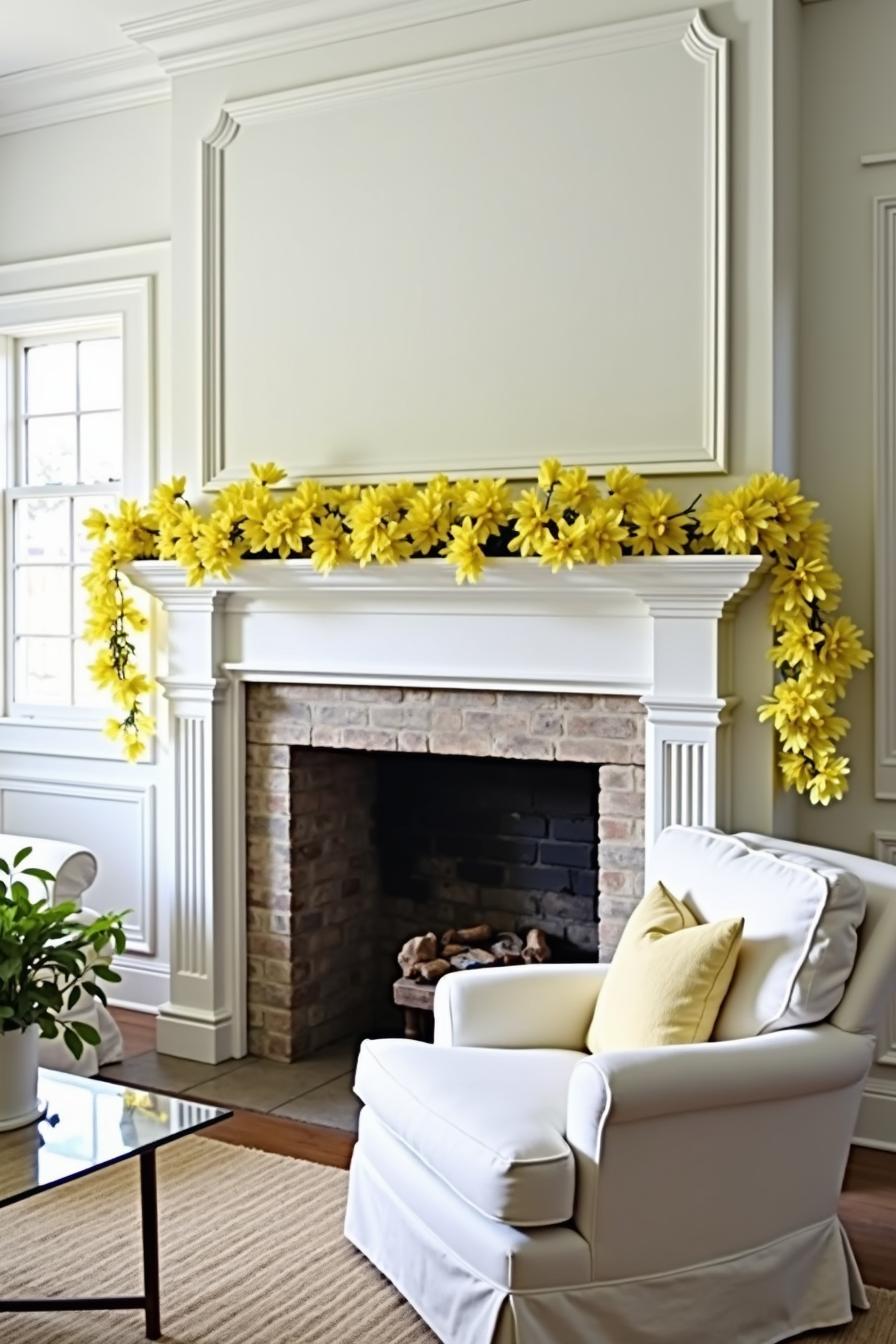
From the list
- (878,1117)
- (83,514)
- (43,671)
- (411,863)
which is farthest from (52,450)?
(878,1117)

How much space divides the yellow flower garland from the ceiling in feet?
4.56

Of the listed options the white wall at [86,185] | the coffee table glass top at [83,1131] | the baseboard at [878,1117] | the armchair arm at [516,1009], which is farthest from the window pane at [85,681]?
the baseboard at [878,1117]

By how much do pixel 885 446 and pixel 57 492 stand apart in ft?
9.21

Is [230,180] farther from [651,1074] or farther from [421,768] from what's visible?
[651,1074]

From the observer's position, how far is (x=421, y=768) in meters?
4.51

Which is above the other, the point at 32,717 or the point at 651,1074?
the point at 32,717

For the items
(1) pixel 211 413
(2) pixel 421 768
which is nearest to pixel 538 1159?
(2) pixel 421 768

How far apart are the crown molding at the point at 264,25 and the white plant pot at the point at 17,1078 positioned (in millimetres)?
2790

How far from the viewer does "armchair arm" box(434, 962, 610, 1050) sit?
9.86 feet

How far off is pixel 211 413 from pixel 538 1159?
101 inches

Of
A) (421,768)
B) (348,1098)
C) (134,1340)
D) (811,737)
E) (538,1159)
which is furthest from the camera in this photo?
(421,768)

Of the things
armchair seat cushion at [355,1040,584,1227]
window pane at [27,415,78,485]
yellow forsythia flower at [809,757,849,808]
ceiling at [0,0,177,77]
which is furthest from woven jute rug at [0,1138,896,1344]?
ceiling at [0,0,177,77]

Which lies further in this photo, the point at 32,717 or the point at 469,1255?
the point at 32,717

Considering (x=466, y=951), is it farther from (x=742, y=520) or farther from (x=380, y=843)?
(x=742, y=520)
